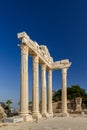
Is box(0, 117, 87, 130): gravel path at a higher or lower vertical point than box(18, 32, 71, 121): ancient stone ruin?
lower

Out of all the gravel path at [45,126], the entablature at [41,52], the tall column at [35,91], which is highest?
the entablature at [41,52]

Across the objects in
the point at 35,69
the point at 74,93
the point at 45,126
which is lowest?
the point at 45,126

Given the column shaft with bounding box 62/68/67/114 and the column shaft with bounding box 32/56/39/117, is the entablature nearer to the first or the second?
the column shaft with bounding box 62/68/67/114

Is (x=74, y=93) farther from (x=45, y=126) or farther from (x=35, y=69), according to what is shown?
(x=45, y=126)

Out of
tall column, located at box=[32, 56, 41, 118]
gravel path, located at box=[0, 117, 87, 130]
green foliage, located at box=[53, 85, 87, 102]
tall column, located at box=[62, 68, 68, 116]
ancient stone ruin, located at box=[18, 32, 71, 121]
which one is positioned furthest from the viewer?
green foliage, located at box=[53, 85, 87, 102]

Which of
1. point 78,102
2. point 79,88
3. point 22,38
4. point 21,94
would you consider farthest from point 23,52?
point 79,88

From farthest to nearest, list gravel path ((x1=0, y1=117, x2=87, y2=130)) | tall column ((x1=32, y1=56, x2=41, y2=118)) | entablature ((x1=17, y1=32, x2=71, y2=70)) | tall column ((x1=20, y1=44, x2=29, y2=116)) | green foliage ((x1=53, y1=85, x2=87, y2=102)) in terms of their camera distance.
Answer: green foliage ((x1=53, y1=85, x2=87, y2=102)) < tall column ((x1=32, y1=56, x2=41, y2=118)) < entablature ((x1=17, y1=32, x2=71, y2=70)) < tall column ((x1=20, y1=44, x2=29, y2=116)) < gravel path ((x1=0, y1=117, x2=87, y2=130))

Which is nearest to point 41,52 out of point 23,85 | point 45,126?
point 23,85

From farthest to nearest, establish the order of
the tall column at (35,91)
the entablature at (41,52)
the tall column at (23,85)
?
the tall column at (35,91) → the entablature at (41,52) → the tall column at (23,85)

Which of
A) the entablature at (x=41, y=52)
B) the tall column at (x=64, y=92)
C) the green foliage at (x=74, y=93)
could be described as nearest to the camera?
the entablature at (x=41, y=52)

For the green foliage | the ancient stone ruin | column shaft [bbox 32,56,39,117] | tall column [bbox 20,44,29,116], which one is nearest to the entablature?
the ancient stone ruin

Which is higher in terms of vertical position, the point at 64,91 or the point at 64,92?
the point at 64,91

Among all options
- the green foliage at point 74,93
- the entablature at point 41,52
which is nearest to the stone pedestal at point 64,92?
the entablature at point 41,52

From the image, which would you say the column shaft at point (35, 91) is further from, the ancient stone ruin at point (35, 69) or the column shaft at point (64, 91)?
the column shaft at point (64, 91)
